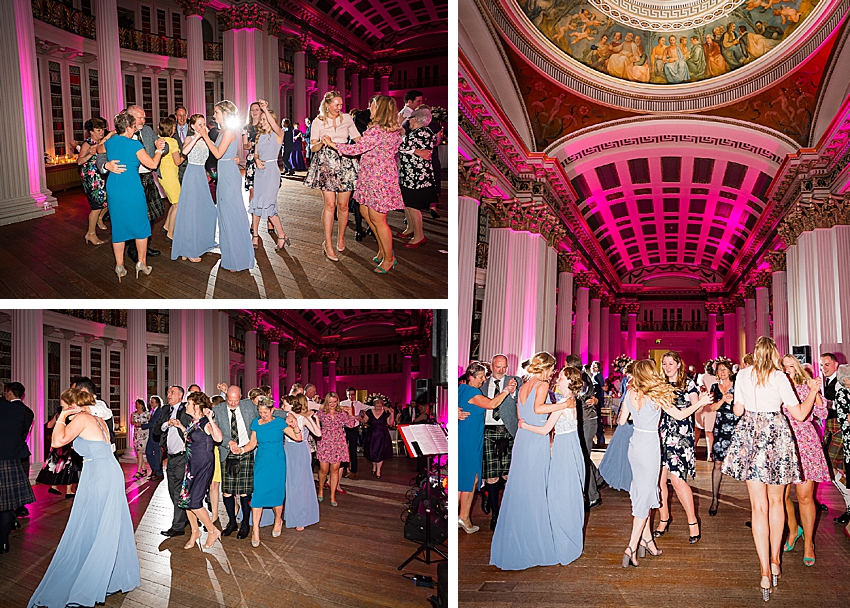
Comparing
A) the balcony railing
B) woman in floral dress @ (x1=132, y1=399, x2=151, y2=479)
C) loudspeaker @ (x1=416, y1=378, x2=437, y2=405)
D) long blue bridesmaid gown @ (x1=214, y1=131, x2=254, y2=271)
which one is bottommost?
woman in floral dress @ (x1=132, y1=399, x2=151, y2=479)

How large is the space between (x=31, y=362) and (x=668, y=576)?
751 centimetres

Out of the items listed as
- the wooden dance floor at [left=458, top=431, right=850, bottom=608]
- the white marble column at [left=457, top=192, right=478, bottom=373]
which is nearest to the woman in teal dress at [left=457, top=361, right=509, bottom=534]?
the wooden dance floor at [left=458, top=431, right=850, bottom=608]

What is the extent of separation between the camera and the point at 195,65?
14.4ft

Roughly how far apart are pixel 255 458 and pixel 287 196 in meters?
3.19

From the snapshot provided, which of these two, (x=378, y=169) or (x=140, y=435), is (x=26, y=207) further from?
(x=140, y=435)

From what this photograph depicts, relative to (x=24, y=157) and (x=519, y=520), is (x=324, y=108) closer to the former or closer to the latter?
(x=24, y=157)

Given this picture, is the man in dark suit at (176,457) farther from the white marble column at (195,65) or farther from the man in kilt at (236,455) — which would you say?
the white marble column at (195,65)

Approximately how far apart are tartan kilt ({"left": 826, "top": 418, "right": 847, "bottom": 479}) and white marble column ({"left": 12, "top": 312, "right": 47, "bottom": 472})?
8802mm

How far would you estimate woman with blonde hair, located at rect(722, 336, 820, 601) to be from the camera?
5059 millimetres

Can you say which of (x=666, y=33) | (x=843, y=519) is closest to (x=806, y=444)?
(x=843, y=519)

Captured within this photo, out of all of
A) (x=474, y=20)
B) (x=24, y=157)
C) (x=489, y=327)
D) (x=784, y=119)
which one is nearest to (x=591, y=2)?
(x=474, y=20)

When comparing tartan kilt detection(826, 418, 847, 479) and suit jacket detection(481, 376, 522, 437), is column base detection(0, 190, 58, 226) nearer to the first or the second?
suit jacket detection(481, 376, 522, 437)

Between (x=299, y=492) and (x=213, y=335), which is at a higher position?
(x=213, y=335)

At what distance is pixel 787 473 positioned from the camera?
199 inches
